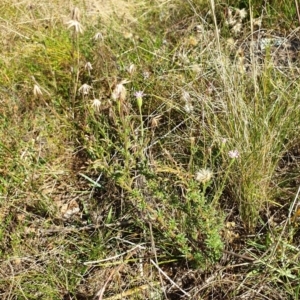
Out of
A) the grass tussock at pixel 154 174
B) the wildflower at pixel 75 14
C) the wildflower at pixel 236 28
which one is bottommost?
the grass tussock at pixel 154 174

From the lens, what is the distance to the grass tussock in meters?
1.42

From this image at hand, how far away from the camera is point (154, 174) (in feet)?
4.67

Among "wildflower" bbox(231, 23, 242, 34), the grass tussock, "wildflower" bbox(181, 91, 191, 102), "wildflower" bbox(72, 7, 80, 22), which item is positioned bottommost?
the grass tussock

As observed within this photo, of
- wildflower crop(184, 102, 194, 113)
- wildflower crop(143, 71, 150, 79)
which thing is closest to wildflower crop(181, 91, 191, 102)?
wildflower crop(184, 102, 194, 113)

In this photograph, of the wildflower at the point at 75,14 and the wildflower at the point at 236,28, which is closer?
the wildflower at the point at 75,14

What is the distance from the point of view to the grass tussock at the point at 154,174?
1.42 meters

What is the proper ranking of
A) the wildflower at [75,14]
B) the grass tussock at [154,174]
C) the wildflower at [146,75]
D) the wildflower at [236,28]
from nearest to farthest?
the grass tussock at [154,174] → the wildflower at [75,14] → the wildflower at [146,75] → the wildflower at [236,28]

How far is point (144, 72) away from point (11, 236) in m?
0.86

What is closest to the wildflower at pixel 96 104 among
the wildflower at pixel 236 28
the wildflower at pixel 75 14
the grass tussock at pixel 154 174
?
the grass tussock at pixel 154 174

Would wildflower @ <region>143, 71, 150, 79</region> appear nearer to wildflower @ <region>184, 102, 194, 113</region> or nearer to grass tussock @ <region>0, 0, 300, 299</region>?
grass tussock @ <region>0, 0, 300, 299</region>

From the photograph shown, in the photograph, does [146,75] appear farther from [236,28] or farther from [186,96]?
→ [236,28]

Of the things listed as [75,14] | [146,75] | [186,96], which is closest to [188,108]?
[186,96]

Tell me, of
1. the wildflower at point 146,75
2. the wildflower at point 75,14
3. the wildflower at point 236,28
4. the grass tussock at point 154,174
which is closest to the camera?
the grass tussock at point 154,174

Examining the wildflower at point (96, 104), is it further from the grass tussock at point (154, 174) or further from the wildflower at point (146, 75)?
the wildflower at point (146, 75)
